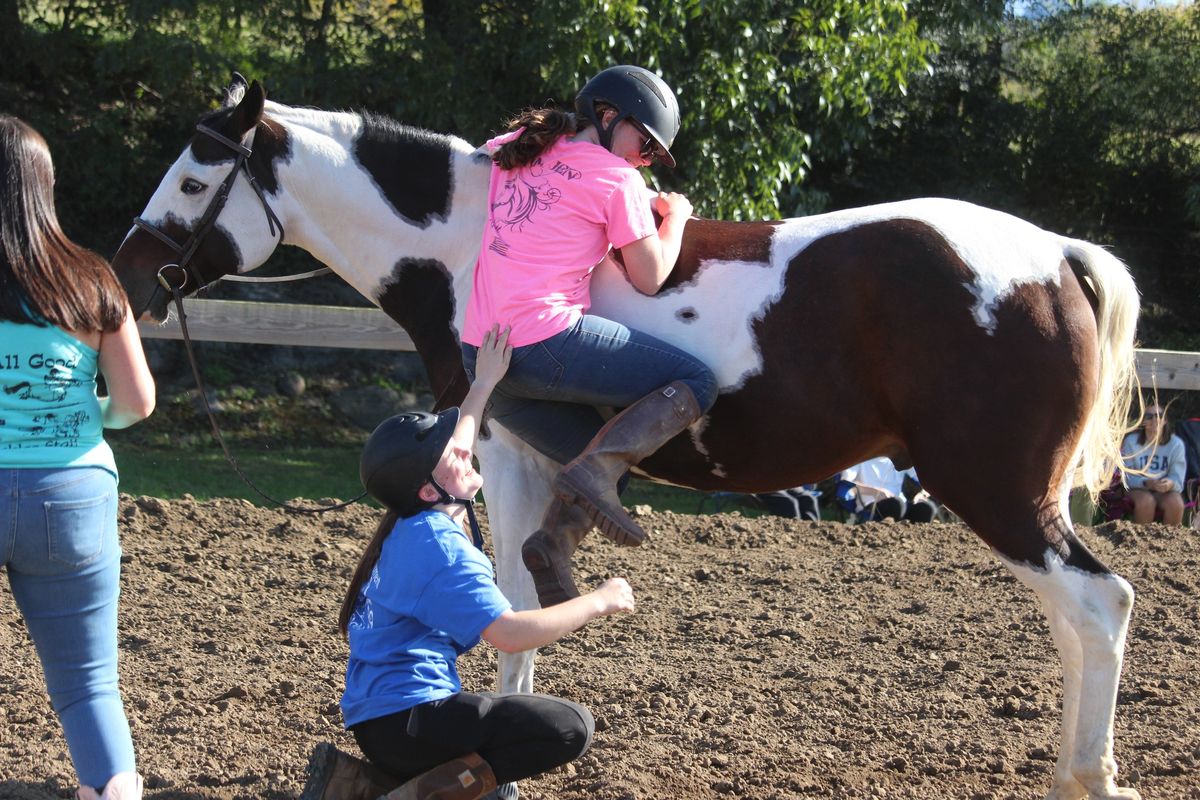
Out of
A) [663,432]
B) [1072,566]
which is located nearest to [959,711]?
[1072,566]

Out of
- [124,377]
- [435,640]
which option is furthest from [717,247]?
[124,377]

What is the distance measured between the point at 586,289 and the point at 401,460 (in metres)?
0.96

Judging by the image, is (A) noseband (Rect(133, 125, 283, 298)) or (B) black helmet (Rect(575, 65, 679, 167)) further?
(A) noseband (Rect(133, 125, 283, 298))

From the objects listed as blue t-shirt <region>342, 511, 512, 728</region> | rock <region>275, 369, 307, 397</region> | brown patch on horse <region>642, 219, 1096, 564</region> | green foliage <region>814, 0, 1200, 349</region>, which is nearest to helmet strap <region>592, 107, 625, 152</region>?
brown patch on horse <region>642, 219, 1096, 564</region>

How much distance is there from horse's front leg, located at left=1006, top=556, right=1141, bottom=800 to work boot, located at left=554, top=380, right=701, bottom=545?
1039 millimetres

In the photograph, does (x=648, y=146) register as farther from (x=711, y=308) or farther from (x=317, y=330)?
(x=317, y=330)

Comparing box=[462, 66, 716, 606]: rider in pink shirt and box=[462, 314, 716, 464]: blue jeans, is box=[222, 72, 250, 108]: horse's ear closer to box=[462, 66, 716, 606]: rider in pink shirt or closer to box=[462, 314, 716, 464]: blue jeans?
box=[462, 66, 716, 606]: rider in pink shirt

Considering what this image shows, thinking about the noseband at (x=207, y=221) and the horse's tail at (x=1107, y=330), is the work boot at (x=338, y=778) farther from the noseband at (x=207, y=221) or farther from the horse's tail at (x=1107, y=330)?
the horse's tail at (x=1107, y=330)

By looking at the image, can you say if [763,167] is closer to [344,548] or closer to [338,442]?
[344,548]

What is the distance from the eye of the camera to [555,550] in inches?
125

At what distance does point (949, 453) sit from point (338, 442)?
29.7ft

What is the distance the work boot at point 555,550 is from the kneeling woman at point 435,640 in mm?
401

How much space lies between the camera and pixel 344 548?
6.25m

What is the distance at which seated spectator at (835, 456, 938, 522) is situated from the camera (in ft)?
25.5
